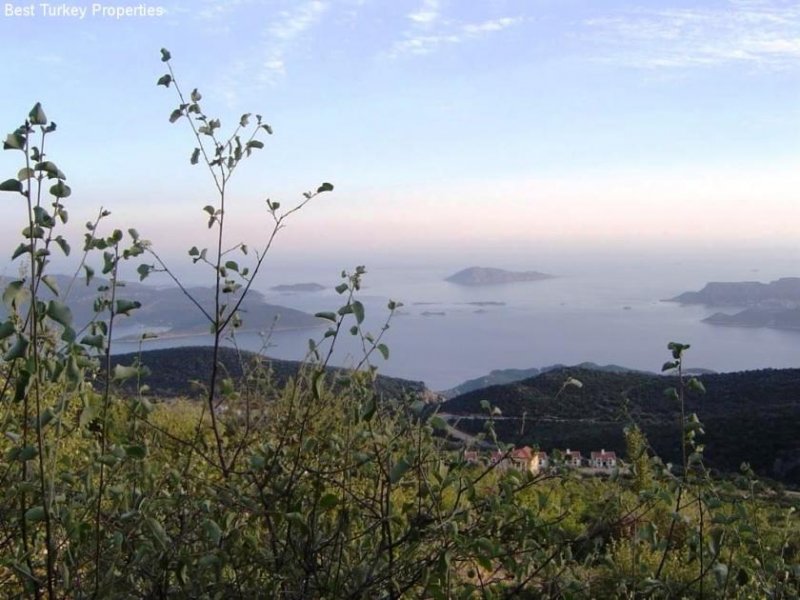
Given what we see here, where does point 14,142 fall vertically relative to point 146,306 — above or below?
above

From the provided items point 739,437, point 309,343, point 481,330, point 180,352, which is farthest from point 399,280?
point 309,343

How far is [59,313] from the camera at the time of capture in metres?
1.21

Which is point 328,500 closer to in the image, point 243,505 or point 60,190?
point 243,505

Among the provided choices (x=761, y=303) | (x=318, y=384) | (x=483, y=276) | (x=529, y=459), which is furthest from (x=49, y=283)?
(x=483, y=276)

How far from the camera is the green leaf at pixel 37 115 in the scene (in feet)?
4.33

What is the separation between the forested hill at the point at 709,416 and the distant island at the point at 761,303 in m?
21.3

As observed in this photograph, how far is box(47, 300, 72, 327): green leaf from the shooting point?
1.21m

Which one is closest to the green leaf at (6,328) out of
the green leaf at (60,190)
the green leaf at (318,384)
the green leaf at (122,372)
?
the green leaf at (122,372)

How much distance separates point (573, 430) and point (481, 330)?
150 ft

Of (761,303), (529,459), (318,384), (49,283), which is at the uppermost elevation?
(49,283)

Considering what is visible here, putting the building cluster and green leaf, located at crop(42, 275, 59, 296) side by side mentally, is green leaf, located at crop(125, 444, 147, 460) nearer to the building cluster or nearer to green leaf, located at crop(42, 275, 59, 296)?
green leaf, located at crop(42, 275, 59, 296)

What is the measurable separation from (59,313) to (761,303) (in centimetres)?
5355

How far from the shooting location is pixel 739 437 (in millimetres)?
17188

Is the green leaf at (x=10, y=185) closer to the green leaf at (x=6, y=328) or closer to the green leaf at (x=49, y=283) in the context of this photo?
the green leaf at (x=49, y=283)
